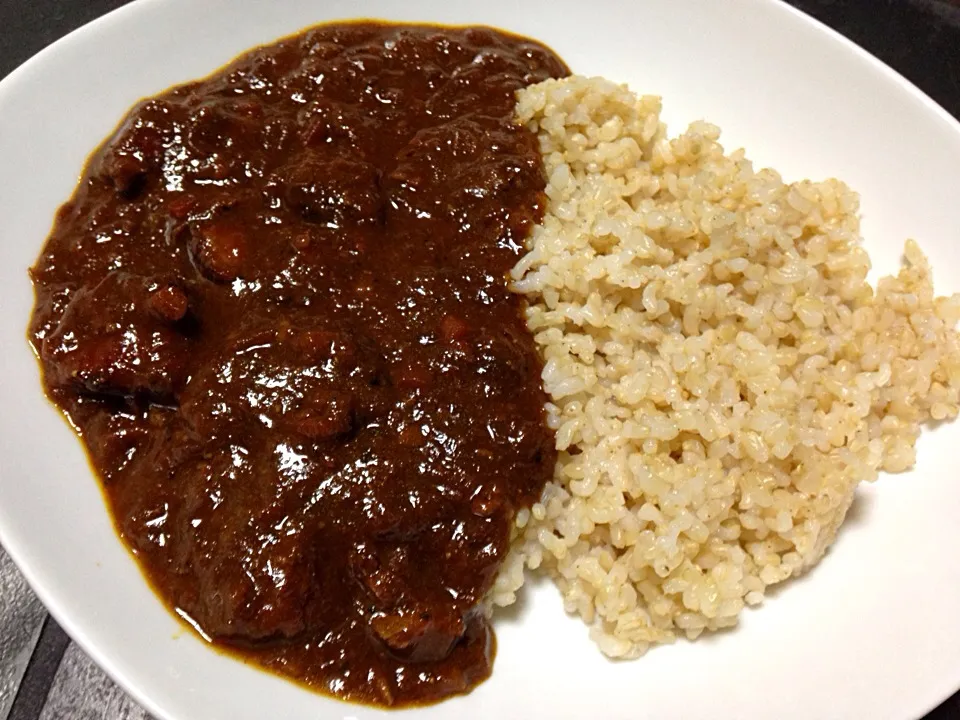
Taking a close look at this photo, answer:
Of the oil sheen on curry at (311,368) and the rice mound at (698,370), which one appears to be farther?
the rice mound at (698,370)

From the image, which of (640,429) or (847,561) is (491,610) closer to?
(640,429)

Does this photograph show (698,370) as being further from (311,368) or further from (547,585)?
(311,368)

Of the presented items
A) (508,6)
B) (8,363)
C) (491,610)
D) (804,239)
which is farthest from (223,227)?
(804,239)

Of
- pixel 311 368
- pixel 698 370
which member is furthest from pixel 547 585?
pixel 311 368

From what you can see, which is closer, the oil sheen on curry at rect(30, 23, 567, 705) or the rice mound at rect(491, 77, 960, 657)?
the oil sheen on curry at rect(30, 23, 567, 705)

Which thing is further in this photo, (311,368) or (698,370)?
(698,370)
